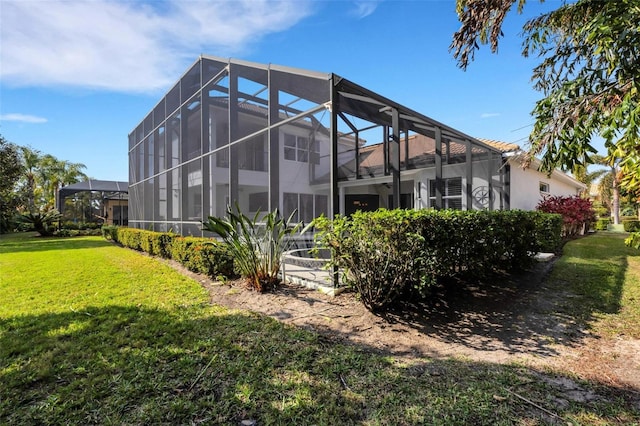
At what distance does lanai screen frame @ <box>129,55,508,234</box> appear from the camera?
576 cm

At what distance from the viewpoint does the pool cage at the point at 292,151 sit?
6680mm

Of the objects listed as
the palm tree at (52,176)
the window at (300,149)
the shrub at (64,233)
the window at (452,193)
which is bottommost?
the shrub at (64,233)

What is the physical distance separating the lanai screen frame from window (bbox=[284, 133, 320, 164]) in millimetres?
633

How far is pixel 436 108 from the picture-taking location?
29.5 ft

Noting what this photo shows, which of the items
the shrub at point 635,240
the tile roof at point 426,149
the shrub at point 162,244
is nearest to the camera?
the shrub at point 635,240

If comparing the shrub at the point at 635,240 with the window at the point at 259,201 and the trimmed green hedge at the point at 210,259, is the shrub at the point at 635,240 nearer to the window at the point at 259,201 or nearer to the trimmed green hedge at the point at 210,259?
the trimmed green hedge at the point at 210,259

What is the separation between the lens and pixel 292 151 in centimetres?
799

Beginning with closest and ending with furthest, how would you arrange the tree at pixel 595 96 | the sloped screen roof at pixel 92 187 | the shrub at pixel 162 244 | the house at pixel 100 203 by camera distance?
the tree at pixel 595 96 → the shrub at pixel 162 244 → the sloped screen roof at pixel 92 187 → the house at pixel 100 203

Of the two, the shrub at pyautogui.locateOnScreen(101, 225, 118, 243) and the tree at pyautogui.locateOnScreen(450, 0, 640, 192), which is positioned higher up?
the tree at pyautogui.locateOnScreen(450, 0, 640, 192)

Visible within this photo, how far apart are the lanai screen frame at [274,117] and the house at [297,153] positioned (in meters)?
0.03

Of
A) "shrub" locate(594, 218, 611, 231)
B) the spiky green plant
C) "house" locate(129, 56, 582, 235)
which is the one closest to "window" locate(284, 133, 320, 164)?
"house" locate(129, 56, 582, 235)

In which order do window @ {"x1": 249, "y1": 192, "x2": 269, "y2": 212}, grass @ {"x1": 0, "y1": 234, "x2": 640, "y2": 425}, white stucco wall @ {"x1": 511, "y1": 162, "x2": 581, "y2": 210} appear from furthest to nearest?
white stucco wall @ {"x1": 511, "y1": 162, "x2": 581, "y2": 210} < window @ {"x1": 249, "y1": 192, "x2": 269, "y2": 212} < grass @ {"x1": 0, "y1": 234, "x2": 640, "y2": 425}

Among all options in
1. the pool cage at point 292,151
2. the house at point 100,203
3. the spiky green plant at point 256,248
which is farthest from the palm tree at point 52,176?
the spiky green plant at point 256,248

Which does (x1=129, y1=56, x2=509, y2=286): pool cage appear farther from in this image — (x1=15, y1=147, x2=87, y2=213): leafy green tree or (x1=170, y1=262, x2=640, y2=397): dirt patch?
(x1=15, y1=147, x2=87, y2=213): leafy green tree
